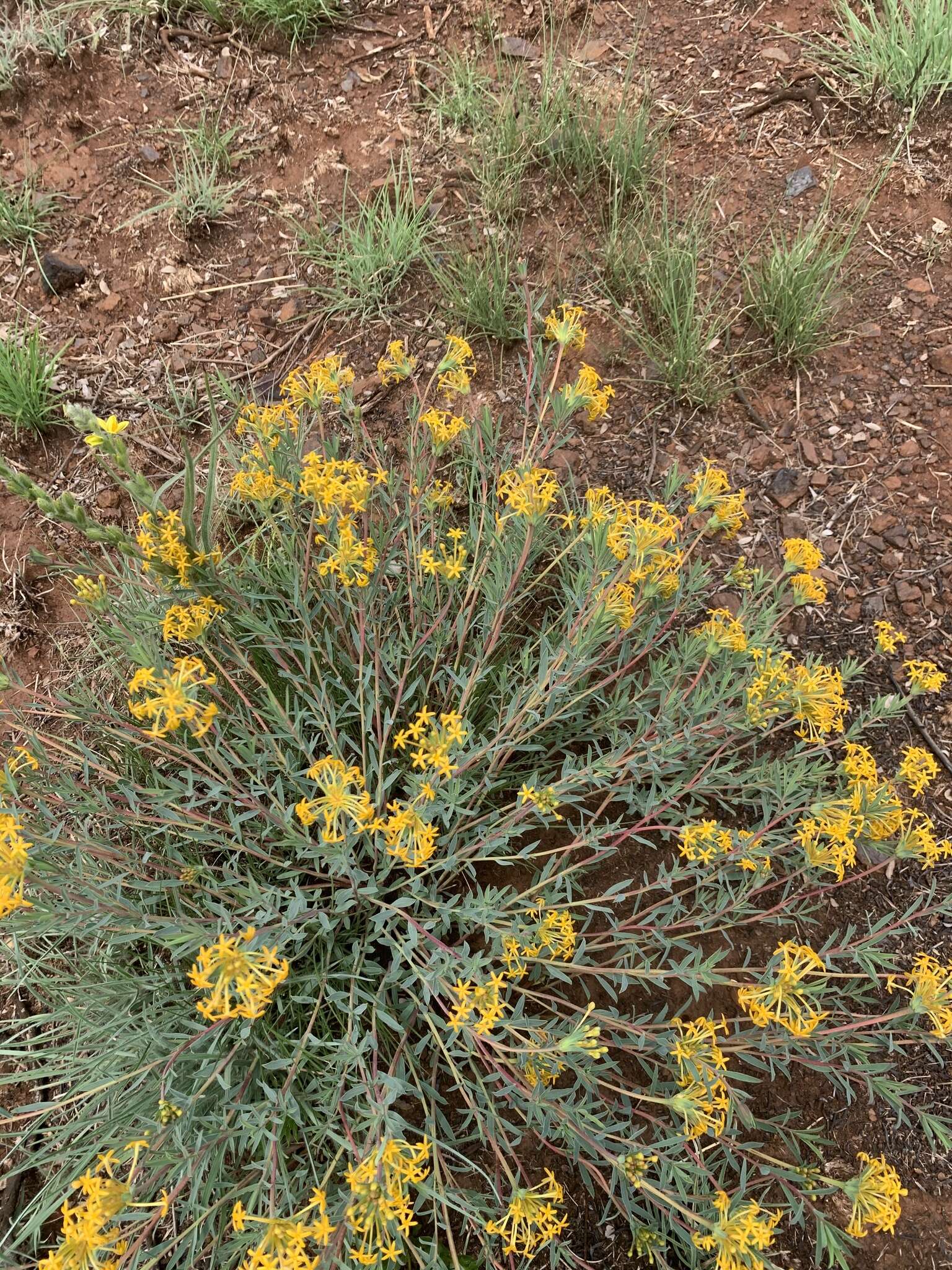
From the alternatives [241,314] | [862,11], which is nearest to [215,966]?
[241,314]

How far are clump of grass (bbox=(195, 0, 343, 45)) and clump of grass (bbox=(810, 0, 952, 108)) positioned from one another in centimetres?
259

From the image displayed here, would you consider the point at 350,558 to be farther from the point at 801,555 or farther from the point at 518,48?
the point at 518,48

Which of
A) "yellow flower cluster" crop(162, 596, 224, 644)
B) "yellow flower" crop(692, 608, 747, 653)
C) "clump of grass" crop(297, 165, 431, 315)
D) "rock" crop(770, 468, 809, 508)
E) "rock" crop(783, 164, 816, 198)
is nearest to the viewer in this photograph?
"yellow flower cluster" crop(162, 596, 224, 644)

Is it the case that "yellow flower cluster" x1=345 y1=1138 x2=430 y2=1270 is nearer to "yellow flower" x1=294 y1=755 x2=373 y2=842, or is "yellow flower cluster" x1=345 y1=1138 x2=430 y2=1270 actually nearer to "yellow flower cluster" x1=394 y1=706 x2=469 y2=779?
"yellow flower" x1=294 y1=755 x2=373 y2=842

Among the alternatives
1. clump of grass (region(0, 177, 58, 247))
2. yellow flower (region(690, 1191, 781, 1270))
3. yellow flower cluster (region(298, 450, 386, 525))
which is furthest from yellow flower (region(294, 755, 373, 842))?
clump of grass (region(0, 177, 58, 247))

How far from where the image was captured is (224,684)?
9.21 ft

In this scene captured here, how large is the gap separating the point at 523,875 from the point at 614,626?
89 centimetres

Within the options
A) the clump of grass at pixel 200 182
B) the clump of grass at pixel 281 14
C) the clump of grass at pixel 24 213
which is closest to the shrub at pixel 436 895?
the clump of grass at pixel 200 182

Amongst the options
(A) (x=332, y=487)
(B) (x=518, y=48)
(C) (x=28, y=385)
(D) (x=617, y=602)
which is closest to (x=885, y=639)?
(D) (x=617, y=602)

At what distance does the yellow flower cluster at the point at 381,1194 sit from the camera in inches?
64.4

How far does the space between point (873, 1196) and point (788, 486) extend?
2476 millimetres

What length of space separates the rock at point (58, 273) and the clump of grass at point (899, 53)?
3.83 meters

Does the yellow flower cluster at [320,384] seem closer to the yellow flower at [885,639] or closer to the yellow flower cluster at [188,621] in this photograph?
the yellow flower cluster at [188,621]

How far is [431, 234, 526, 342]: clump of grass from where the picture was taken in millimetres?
3639
